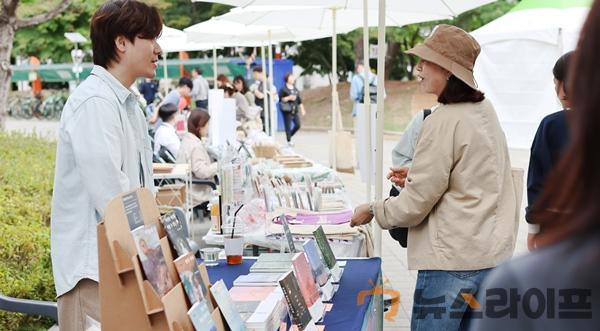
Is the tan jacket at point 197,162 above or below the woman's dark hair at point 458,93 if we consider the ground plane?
below

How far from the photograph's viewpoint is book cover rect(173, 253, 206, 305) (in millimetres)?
2066

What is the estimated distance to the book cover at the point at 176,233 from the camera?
7.07 feet

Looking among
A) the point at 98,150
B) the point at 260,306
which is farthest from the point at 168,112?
the point at 98,150

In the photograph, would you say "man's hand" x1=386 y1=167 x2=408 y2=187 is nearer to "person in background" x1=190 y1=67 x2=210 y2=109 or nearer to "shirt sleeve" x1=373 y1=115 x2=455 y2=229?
"shirt sleeve" x1=373 y1=115 x2=455 y2=229

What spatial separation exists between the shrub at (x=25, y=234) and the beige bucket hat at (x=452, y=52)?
8.97 ft

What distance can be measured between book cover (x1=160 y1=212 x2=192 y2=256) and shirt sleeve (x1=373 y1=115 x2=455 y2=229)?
3.69 ft

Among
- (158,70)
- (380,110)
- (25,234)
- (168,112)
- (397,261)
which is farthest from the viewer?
(158,70)

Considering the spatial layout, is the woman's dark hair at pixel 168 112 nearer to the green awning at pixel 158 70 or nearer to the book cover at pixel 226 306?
the book cover at pixel 226 306

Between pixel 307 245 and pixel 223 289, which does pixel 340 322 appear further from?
pixel 223 289

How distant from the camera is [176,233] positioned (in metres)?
2.20

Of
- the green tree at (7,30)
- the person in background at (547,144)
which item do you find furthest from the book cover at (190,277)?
the green tree at (7,30)

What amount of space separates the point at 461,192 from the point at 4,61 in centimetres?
1034

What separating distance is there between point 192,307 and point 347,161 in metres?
8.84

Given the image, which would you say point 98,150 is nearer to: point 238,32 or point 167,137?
point 167,137
